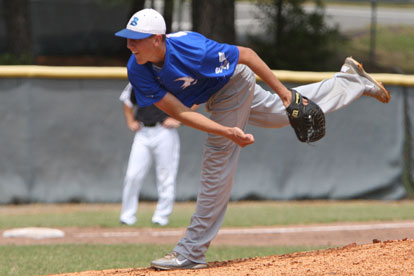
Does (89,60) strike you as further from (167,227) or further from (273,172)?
(167,227)

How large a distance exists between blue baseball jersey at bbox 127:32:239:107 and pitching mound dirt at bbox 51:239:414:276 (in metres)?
1.35

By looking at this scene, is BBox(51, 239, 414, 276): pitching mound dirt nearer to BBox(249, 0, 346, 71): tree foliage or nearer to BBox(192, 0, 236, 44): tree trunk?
BBox(192, 0, 236, 44): tree trunk

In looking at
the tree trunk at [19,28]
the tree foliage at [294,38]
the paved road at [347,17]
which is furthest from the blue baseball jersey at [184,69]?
the paved road at [347,17]

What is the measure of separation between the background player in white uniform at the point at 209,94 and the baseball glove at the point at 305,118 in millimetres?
78

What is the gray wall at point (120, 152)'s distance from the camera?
38.5 ft

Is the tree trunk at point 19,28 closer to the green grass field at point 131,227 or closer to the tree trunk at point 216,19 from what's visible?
the tree trunk at point 216,19

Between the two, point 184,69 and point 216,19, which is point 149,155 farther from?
point 216,19

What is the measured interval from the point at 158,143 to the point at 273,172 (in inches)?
118

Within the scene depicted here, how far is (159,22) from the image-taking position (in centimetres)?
544

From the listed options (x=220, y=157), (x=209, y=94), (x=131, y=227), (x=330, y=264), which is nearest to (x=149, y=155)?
(x=131, y=227)

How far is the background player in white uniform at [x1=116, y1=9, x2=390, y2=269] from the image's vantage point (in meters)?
5.43

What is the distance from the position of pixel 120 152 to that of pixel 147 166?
215 cm

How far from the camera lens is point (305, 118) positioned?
19.6ft

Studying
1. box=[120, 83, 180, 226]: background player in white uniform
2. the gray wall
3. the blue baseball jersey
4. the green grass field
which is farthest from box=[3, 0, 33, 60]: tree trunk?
the blue baseball jersey
